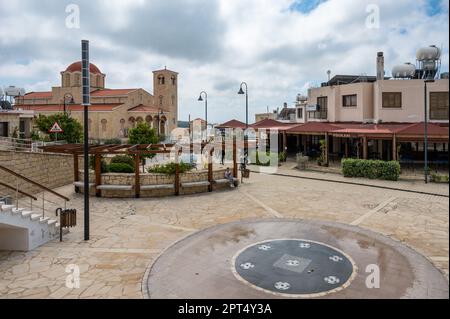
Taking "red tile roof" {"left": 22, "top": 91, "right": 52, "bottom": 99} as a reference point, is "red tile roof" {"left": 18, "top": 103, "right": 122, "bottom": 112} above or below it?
below

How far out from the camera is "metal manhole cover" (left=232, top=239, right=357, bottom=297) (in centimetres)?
770

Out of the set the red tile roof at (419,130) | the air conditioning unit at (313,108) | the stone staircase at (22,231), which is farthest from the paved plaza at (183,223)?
the air conditioning unit at (313,108)

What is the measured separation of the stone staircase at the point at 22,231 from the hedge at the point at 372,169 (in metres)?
18.6

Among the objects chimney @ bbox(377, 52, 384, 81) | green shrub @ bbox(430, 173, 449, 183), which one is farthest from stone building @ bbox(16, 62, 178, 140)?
green shrub @ bbox(430, 173, 449, 183)

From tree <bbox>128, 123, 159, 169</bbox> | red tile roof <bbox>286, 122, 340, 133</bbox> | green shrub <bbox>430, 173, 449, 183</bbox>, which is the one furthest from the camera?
tree <bbox>128, 123, 159, 169</bbox>

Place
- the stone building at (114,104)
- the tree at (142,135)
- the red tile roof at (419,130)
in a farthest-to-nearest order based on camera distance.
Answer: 1. the stone building at (114,104)
2. the tree at (142,135)
3. the red tile roof at (419,130)

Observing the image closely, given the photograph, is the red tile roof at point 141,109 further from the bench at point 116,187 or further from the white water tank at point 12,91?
the bench at point 116,187

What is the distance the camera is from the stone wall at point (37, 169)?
55.5 feet

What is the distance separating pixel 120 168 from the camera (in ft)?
60.4

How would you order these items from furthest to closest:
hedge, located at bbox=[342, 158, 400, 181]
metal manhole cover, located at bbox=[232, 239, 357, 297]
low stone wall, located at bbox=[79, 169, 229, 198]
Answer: hedge, located at bbox=[342, 158, 400, 181] < low stone wall, located at bbox=[79, 169, 229, 198] < metal manhole cover, located at bbox=[232, 239, 357, 297]

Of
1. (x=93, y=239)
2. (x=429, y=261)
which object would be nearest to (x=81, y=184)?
(x=93, y=239)

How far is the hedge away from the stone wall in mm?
18230

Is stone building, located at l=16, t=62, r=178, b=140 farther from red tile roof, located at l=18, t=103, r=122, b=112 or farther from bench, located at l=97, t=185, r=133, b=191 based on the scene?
bench, located at l=97, t=185, r=133, b=191

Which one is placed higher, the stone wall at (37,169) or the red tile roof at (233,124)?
the red tile roof at (233,124)
